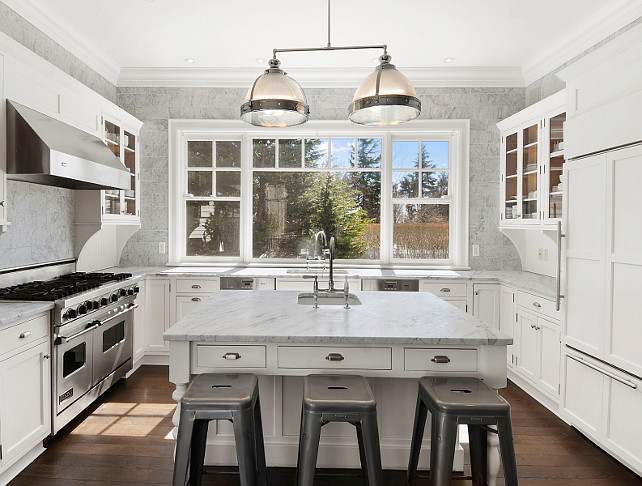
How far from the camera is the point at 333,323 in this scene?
2.17 meters

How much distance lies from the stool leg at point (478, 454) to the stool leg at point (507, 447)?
0.21 m

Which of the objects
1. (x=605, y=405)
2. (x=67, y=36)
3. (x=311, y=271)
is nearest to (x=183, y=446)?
(x=605, y=405)

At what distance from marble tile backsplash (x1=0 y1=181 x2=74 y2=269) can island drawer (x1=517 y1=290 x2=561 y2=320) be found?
3972 millimetres

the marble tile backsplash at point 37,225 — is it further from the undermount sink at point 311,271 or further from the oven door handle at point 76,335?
the undermount sink at point 311,271

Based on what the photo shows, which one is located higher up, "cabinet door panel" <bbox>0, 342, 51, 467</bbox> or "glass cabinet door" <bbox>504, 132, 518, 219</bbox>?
"glass cabinet door" <bbox>504, 132, 518, 219</bbox>

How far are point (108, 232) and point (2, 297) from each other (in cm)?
204

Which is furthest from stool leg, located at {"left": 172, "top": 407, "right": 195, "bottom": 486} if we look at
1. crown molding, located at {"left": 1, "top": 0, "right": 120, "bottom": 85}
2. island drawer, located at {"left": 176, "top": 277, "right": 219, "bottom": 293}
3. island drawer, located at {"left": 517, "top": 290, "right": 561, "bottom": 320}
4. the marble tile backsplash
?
crown molding, located at {"left": 1, "top": 0, "right": 120, "bottom": 85}

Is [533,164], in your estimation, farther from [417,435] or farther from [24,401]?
[24,401]

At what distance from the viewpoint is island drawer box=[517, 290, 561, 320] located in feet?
10.7

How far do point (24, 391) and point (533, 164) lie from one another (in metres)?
4.21

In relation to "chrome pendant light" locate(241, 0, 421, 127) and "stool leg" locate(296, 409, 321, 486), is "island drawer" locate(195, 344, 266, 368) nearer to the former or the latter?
"stool leg" locate(296, 409, 321, 486)

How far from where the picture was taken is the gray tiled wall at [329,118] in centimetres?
471

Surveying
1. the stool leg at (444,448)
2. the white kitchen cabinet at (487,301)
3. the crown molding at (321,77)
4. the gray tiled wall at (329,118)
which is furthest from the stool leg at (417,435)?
the crown molding at (321,77)

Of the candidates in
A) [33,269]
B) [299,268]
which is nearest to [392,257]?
[299,268]
